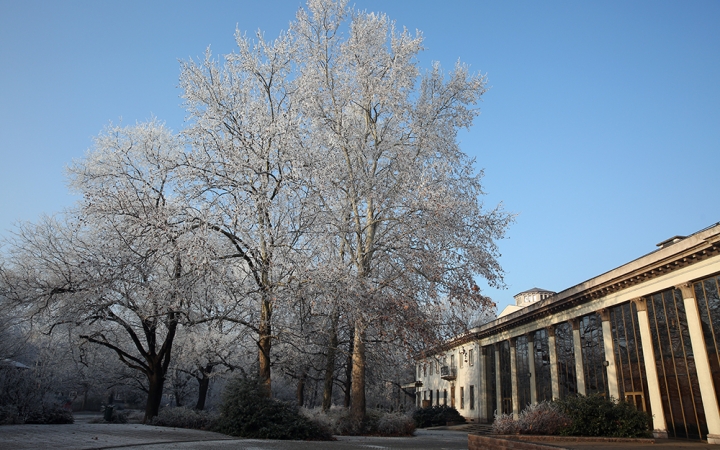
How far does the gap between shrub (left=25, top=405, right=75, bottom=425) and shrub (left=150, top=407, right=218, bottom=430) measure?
10.4 feet

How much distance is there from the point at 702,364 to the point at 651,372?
3163 millimetres

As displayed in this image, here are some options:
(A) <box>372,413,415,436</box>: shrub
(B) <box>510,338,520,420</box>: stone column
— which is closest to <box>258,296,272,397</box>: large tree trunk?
(A) <box>372,413,415,436</box>: shrub

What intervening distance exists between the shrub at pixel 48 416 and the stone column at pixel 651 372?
22.4 metres

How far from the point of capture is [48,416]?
18469mm

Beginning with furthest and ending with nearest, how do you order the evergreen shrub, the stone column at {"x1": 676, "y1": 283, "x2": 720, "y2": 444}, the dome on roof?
the dome on roof < the stone column at {"x1": 676, "y1": 283, "x2": 720, "y2": 444} < the evergreen shrub

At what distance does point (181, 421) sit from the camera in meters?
19.5

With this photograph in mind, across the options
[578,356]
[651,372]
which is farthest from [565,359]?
[651,372]

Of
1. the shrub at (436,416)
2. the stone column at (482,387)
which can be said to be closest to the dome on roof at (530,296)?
the stone column at (482,387)

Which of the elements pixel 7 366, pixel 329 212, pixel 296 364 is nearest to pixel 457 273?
pixel 329 212

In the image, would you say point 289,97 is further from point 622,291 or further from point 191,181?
point 622,291

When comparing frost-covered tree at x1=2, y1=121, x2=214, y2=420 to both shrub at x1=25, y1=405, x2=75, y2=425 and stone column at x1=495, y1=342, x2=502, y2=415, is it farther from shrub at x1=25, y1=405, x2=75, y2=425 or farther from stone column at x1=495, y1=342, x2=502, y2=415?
stone column at x1=495, y1=342, x2=502, y2=415

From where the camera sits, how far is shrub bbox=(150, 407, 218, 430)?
19.2 m

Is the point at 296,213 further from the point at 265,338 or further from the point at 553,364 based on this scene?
the point at 553,364

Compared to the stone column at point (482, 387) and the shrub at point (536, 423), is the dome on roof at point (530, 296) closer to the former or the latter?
the stone column at point (482, 387)
